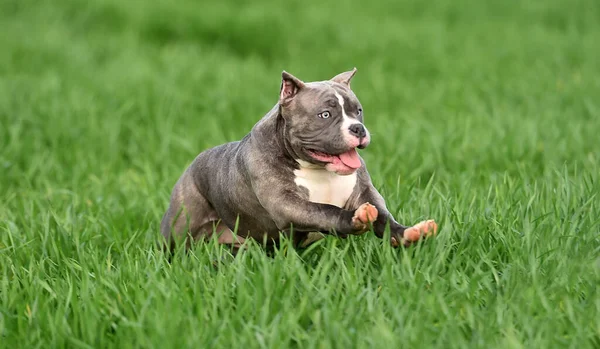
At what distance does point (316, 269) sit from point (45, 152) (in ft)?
12.1

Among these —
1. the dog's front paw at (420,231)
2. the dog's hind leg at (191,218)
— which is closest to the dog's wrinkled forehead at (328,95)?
the dog's front paw at (420,231)

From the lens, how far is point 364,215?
3561mm

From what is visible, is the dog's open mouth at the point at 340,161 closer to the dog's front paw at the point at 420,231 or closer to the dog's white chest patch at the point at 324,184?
the dog's white chest patch at the point at 324,184

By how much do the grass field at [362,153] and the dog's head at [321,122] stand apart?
392mm

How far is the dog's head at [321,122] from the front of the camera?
370cm

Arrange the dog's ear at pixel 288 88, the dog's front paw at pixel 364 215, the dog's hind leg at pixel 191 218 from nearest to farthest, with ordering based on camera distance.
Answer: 1. the dog's front paw at pixel 364 215
2. the dog's ear at pixel 288 88
3. the dog's hind leg at pixel 191 218

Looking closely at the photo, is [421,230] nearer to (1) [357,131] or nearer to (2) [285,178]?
(1) [357,131]

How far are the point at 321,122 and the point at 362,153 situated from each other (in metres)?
2.93

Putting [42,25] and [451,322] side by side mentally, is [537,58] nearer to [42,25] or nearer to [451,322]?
[42,25]

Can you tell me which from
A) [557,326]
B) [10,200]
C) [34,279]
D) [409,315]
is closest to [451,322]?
[409,315]

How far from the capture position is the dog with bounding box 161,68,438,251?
12.1 feet

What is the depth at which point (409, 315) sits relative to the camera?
132 inches

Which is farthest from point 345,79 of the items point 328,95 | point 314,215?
point 314,215

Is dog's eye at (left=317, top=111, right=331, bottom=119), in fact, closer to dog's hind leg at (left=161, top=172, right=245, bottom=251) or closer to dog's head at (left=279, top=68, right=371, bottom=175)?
dog's head at (left=279, top=68, right=371, bottom=175)
